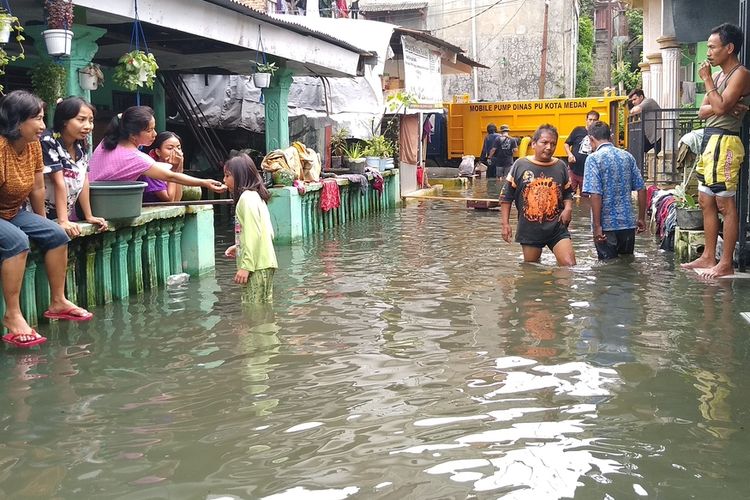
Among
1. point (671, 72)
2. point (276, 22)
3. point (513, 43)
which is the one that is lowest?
point (671, 72)

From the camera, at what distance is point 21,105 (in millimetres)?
5770

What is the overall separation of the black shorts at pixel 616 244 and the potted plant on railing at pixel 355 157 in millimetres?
8246

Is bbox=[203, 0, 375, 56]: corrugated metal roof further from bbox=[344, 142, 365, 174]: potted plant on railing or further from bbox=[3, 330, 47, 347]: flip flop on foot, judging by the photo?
bbox=[3, 330, 47, 347]: flip flop on foot

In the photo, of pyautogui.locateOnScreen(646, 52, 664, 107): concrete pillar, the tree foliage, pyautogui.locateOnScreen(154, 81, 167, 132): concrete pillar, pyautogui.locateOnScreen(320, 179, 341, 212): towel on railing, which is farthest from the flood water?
the tree foliage

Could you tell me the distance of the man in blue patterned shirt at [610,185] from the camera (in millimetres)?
8891

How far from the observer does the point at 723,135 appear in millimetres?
7727

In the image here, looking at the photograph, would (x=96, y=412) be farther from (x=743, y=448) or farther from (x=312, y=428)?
(x=743, y=448)

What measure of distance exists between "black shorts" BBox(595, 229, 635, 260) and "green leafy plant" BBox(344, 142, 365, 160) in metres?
8.94

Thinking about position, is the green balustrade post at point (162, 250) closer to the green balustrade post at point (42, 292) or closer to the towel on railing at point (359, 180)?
the green balustrade post at point (42, 292)

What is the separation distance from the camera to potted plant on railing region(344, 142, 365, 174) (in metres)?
17.0

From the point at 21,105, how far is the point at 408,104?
13569 mm

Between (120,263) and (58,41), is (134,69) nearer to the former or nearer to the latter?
(58,41)

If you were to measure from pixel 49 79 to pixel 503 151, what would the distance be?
15415 millimetres

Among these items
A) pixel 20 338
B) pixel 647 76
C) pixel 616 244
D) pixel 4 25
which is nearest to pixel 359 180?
pixel 616 244
